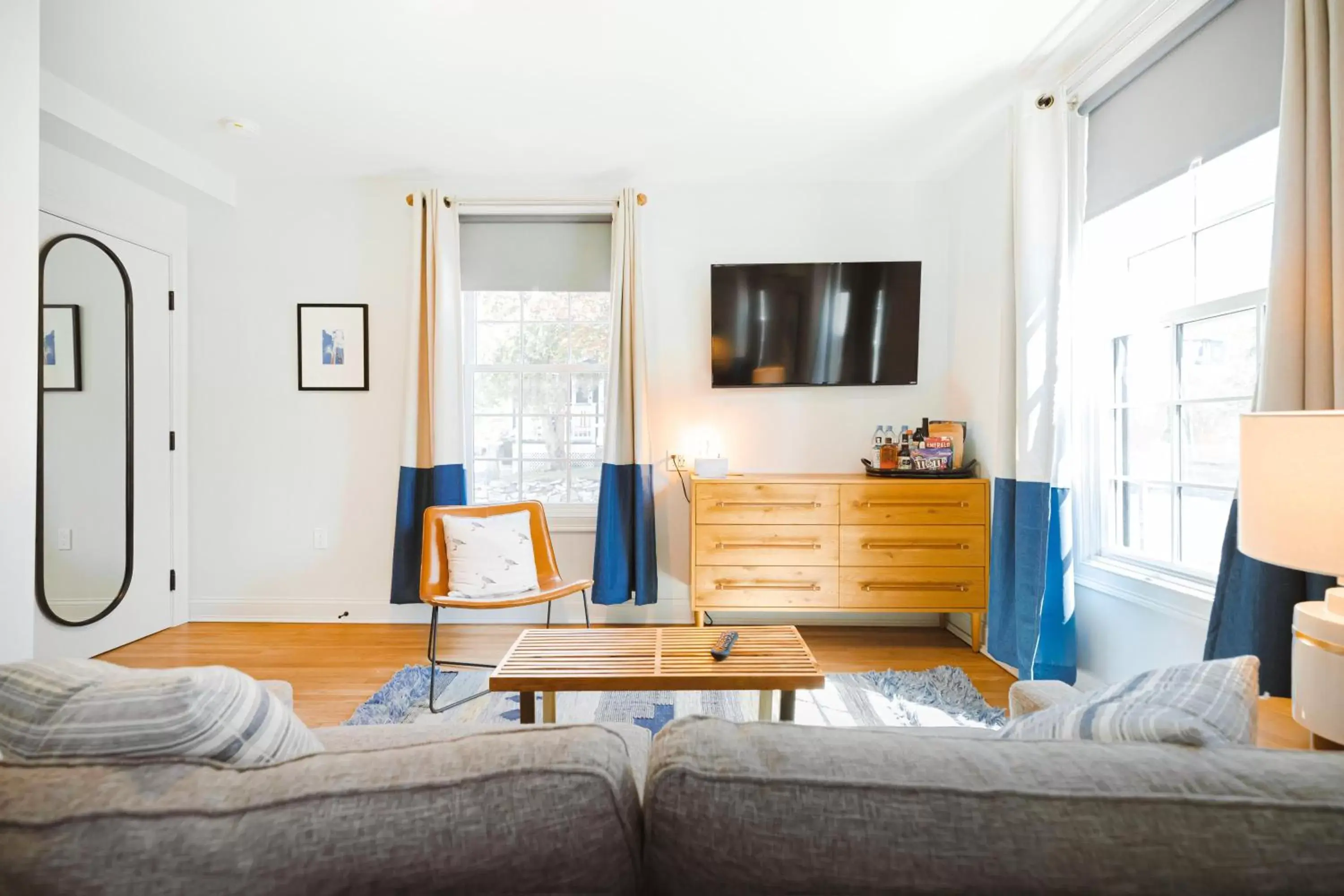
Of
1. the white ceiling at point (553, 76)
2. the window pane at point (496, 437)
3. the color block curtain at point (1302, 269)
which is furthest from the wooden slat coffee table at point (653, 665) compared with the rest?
the white ceiling at point (553, 76)

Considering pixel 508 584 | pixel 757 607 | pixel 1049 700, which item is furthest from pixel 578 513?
pixel 1049 700

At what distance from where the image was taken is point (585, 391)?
11.6 feet

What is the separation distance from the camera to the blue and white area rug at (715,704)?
226cm

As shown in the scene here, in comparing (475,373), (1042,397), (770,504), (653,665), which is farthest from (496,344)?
(1042,397)

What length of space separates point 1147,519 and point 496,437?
3.02m

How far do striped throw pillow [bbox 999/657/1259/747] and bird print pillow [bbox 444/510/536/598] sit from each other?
218cm

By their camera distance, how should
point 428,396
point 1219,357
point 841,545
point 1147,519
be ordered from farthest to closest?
point 428,396, point 841,545, point 1147,519, point 1219,357

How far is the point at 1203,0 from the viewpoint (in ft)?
6.07

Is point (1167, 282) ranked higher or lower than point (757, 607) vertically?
higher

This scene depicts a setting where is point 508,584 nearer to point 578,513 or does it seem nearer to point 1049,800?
point 578,513

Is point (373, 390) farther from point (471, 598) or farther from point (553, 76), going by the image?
point (553, 76)

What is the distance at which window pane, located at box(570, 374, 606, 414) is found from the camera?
353 centimetres

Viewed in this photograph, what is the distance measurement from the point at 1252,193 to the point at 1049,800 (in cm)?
212

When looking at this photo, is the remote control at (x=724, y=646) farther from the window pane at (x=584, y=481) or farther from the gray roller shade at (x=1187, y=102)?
the gray roller shade at (x=1187, y=102)
